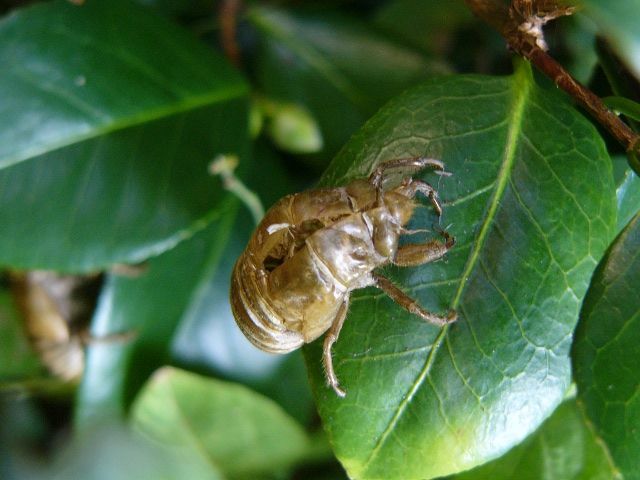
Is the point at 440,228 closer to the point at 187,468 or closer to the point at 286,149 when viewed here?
the point at 286,149

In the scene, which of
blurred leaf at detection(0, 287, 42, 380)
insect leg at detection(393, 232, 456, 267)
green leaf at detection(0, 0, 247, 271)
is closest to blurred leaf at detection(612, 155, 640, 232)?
insect leg at detection(393, 232, 456, 267)

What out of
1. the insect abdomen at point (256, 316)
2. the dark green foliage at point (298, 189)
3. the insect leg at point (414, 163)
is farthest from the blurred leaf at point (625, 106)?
the insect abdomen at point (256, 316)

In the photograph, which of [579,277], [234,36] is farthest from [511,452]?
[234,36]

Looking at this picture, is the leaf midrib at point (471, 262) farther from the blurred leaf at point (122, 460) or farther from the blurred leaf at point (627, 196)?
the blurred leaf at point (122, 460)

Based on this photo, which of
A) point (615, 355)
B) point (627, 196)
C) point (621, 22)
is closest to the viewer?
point (621, 22)

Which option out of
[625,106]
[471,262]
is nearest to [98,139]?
[471,262]

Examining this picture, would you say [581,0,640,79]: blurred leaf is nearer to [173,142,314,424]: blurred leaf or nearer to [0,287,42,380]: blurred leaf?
[173,142,314,424]: blurred leaf

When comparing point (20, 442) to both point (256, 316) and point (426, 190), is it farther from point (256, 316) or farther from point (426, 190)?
point (426, 190)
